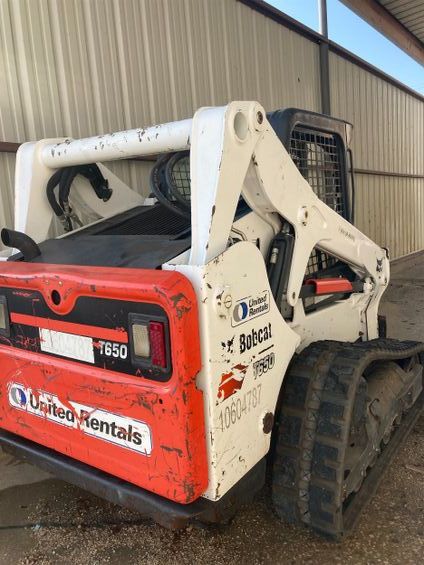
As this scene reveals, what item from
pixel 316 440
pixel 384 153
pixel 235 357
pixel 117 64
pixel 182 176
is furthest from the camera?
pixel 384 153

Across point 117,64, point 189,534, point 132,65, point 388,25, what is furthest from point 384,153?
point 189,534

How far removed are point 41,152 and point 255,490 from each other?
74.5 inches

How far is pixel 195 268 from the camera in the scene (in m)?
1.56

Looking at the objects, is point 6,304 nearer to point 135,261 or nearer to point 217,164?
point 135,261

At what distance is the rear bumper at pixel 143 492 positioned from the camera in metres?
1.66

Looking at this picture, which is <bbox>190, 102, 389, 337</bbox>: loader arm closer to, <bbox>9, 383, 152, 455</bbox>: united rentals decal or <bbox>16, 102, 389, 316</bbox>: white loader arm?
<bbox>16, 102, 389, 316</bbox>: white loader arm

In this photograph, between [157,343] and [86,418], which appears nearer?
[157,343]

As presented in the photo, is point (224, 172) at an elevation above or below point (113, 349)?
above

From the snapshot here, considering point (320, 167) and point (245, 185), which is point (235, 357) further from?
point (320, 167)

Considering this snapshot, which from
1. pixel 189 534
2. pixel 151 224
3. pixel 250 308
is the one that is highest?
pixel 151 224

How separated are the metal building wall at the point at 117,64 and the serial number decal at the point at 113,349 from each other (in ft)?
7.43

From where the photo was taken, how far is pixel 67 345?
1.86 metres

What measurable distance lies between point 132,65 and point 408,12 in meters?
7.85

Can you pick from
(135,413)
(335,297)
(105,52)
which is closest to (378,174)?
(105,52)
